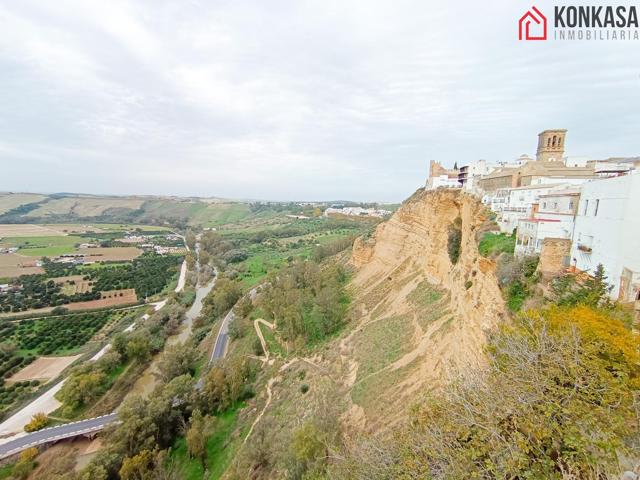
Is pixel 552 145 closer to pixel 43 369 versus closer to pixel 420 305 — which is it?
pixel 420 305

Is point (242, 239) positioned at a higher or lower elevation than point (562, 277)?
lower

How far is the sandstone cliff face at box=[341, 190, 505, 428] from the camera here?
1554 cm

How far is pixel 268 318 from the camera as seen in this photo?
40.1m

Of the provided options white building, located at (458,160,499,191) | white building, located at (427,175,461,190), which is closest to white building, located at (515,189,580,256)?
white building, located at (458,160,499,191)

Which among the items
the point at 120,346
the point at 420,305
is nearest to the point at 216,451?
the point at 120,346

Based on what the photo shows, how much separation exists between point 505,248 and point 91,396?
37906 millimetres

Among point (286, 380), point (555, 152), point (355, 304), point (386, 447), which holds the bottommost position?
point (286, 380)

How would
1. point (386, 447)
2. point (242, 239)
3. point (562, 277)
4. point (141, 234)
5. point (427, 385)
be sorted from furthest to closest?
point (141, 234) < point (242, 239) < point (427, 385) < point (562, 277) < point (386, 447)

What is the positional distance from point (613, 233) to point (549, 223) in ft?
12.5

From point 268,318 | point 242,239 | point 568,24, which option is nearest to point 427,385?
point 568,24

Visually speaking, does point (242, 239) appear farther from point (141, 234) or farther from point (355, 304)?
point (355, 304)

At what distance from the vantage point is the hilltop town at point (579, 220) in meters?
10.5

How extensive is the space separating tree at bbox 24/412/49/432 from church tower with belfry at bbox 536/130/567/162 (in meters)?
54.0

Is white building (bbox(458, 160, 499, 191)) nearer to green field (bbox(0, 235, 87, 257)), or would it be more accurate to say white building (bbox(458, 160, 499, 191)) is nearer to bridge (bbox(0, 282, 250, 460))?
bridge (bbox(0, 282, 250, 460))
